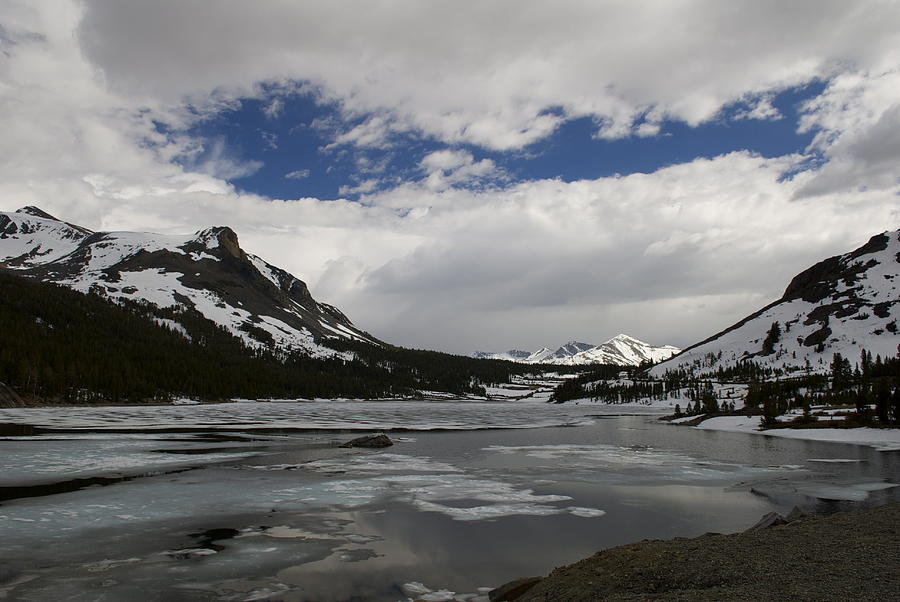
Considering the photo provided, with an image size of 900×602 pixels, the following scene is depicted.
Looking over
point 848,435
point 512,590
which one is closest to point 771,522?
point 512,590

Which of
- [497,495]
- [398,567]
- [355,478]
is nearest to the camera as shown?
[398,567]

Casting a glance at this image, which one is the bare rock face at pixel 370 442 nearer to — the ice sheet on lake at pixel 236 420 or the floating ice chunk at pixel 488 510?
the ice sheet on lake at pixel 236 420

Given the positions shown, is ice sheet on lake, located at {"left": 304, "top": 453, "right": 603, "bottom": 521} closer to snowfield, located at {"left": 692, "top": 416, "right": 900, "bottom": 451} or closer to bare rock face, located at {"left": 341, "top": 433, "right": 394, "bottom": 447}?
bare rock face, located at {"left": 341, "top": 433, "right": 394, "bottom": 447}

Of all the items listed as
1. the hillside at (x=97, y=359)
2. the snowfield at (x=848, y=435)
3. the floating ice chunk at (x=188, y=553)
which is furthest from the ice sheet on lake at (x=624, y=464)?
the hillside at (x=97, y=359)

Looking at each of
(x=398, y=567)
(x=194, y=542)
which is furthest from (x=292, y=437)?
(x=398, y=567)

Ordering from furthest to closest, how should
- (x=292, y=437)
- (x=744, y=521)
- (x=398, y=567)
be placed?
(x=292, y=437) < (x=744, y=521) < (x=398, y=567)

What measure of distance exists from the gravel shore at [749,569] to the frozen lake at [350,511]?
2398mm

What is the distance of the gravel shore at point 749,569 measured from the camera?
852 centimetres

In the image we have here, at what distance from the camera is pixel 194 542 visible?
15.4m

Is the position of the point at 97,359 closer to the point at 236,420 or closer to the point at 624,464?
the point at 236,420

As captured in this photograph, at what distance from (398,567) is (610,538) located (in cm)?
681

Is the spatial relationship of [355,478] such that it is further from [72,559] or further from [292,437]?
[292,437]

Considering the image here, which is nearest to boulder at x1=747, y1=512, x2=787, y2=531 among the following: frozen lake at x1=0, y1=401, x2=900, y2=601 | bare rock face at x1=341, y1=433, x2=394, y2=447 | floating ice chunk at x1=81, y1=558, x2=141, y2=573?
frozen lake at x1=0, y1=401, x2=900, y2=601

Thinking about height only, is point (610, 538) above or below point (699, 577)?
below
